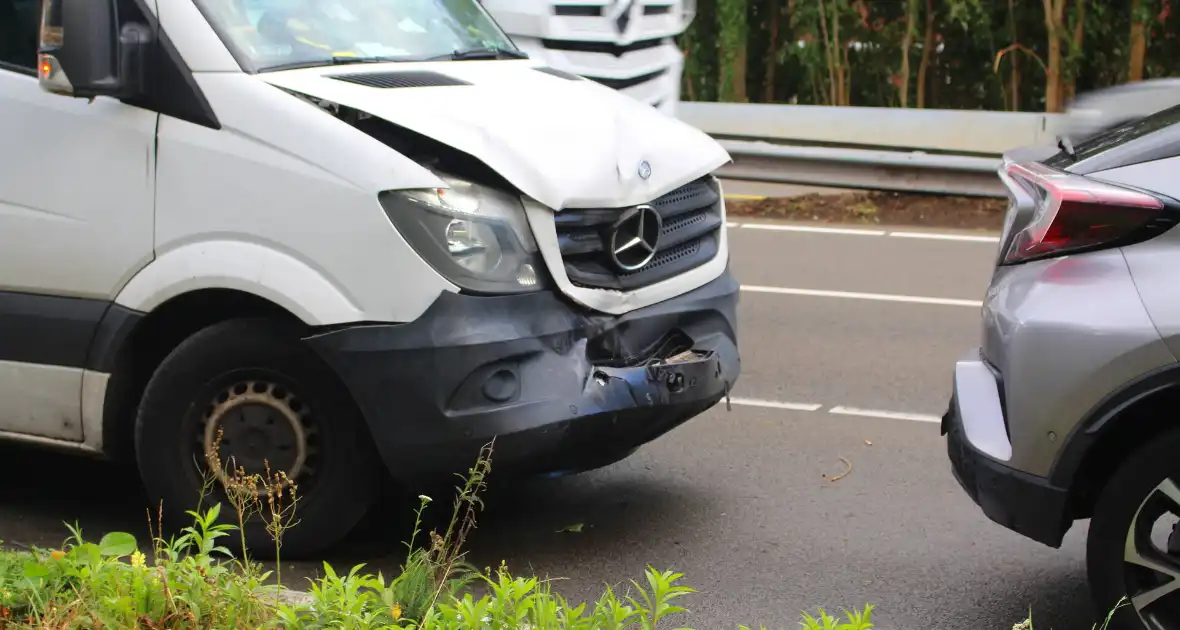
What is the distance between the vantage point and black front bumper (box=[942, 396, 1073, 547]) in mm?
3945

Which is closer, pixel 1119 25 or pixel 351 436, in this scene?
pixel 351 436

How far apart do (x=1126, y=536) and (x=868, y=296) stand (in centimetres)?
576

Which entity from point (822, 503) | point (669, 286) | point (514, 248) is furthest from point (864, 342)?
point (514, 248)

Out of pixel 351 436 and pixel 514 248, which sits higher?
pixel 514 248

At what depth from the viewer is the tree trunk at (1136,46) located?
15000 mm

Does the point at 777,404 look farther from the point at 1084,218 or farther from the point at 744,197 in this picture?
the point at 744,197

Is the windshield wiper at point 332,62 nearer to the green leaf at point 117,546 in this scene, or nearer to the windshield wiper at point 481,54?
the windshield wiper at point 481,54

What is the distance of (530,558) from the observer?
16.4ft

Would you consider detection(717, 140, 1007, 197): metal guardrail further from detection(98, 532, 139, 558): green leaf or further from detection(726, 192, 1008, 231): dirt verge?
detection(98, 532, 139, 558): green leaf

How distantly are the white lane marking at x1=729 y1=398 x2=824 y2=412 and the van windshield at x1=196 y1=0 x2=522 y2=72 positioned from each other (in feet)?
6.81

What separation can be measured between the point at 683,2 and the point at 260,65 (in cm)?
903

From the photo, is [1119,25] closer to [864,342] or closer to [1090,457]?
[864,342]

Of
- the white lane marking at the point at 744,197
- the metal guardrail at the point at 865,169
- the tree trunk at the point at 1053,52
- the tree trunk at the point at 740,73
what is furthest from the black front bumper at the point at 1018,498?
the tree trunk at the point at 740,73

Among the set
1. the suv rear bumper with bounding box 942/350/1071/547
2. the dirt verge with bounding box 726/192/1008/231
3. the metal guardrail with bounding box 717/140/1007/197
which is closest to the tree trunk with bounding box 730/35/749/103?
the metal guardrail with bounding box 717/140/1007/197
